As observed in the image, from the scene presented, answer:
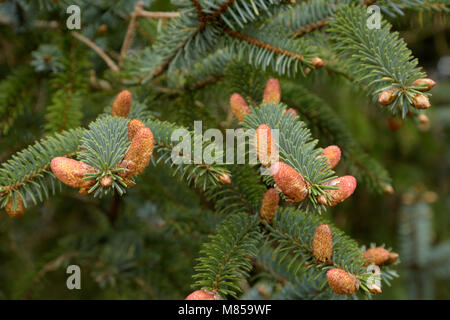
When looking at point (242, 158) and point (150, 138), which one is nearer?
point (150, 138)

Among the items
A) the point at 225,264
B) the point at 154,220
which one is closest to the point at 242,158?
the point at 225,264

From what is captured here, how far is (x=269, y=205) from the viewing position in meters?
0.63

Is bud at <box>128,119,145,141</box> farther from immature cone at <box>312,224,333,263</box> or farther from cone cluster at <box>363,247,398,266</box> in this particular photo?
cone cluster at <box>363,247,398,266</box>

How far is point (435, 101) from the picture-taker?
211cm

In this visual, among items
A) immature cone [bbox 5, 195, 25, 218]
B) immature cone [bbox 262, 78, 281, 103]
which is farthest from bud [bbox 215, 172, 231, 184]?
immature cone [bbox 5, 195, 25, 218]

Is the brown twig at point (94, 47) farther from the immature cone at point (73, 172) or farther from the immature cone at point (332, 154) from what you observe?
the immature cone at point (332, 154)

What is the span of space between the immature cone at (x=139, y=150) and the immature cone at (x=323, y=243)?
281mm

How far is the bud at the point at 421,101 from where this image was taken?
0.55 meters

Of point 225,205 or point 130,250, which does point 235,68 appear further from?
point 130,250

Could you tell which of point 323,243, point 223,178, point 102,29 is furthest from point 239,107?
point 102,29

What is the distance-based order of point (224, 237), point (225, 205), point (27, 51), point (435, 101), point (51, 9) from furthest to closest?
point (435, 101) → point (27, 51) → point (51, 9) → point (225, 205) → point (224, 237)

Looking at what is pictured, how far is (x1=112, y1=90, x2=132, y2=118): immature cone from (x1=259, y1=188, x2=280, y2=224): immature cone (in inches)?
11.4

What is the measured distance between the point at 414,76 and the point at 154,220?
86 centimetres

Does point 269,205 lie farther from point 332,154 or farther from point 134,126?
point 134,126
